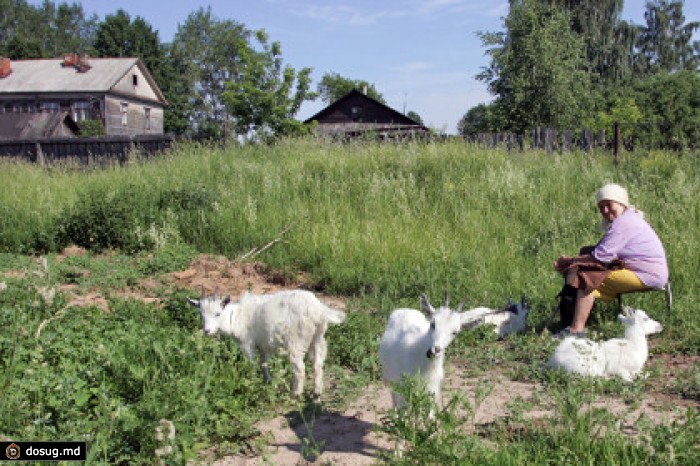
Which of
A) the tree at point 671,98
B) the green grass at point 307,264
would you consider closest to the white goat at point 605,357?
the green grass at point 307,264

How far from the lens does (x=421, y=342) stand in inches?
155

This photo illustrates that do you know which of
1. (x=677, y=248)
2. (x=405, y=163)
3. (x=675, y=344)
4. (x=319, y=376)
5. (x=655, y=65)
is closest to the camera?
(x=319, y=376)

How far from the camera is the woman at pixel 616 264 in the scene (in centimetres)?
617

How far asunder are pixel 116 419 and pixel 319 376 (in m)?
1.59

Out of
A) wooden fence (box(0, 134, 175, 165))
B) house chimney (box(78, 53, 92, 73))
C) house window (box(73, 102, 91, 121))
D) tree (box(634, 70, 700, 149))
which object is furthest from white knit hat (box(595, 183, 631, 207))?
house chimney (box(78, 53, 92, 73))

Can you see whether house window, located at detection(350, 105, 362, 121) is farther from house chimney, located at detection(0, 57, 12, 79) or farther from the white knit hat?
the white knit hat

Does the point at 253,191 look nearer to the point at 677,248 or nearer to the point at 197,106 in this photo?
the point at 677,248

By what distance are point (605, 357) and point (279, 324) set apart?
2685 mm

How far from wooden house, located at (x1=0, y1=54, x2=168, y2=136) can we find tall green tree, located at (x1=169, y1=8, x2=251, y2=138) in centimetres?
2342

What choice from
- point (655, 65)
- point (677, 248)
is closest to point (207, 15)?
point (655, 65)

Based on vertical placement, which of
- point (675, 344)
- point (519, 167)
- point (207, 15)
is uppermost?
point (207, 15)

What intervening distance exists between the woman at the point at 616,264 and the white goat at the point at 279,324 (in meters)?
2.64

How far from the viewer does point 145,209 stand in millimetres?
10977

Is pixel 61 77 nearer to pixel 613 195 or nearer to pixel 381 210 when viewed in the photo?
pixel 381 210
